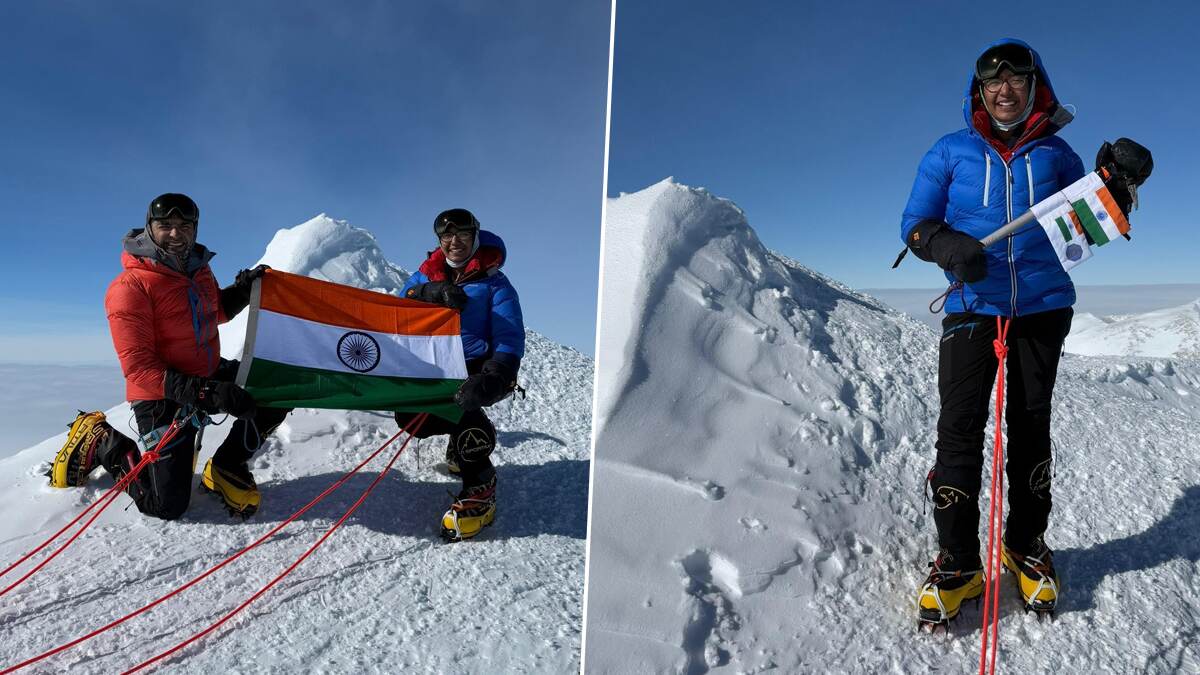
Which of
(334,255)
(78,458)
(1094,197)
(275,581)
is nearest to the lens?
(1094,197)

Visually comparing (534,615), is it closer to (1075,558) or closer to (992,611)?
(992,611)

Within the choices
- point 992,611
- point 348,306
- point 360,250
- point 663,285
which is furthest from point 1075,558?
point 360,250

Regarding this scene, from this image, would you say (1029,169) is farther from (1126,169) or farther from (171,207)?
(171,207)

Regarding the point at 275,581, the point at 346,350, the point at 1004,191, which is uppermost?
the point at 1004,191

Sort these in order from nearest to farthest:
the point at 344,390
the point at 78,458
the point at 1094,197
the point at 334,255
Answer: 1. the point at 1094,197
2. the point at 78,458
3. the point at 344,390
4. the point at 334,255

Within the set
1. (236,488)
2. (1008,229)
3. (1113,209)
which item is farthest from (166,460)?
(1113,209)

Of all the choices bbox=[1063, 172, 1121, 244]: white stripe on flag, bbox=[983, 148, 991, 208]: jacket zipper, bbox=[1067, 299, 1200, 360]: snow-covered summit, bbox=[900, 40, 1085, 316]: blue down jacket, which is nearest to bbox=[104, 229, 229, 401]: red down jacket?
bbox=[900, 40, 1085, 316]: blue down jacket

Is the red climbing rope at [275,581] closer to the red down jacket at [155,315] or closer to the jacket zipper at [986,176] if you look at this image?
the red down jacket at [155,315]
